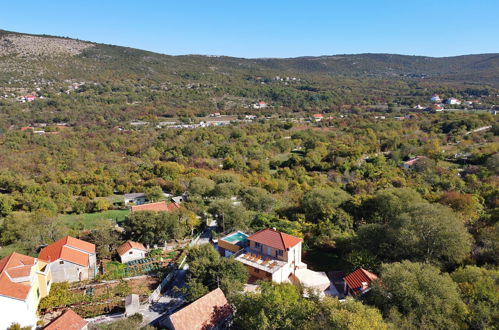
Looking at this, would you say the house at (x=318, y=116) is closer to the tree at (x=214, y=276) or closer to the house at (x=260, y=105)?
the house at (x=260, y=105)

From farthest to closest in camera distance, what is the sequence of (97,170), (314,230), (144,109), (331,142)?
(144,109) → (331,142) → (97,170) → (314,230)

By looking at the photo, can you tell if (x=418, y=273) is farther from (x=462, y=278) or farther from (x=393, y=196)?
(x=393, y=196)

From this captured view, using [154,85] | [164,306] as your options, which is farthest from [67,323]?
[154,85]

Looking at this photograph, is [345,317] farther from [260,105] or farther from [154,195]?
[260,105]

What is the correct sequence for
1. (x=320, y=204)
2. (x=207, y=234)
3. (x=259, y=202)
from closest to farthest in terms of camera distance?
1. (x=207, y=234)
2. (x=320, y=204)
3. (x=259, y=202)

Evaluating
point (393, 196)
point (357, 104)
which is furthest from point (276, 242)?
point (357, 104)

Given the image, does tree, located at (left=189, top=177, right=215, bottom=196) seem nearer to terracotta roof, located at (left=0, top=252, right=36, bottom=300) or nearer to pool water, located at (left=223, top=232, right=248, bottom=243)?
pool water, located at (left=223, top=232, right=248, bottom=243)

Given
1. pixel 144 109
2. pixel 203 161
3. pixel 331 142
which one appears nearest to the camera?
pixel 203 161
